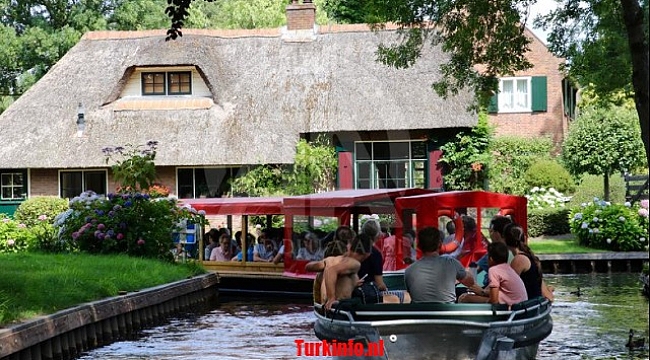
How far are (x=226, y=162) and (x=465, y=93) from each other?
7769mm

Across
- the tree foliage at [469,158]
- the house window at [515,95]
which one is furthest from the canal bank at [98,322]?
the house window at [515,95]

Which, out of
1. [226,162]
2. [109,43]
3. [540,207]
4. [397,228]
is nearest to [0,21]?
[109,43]

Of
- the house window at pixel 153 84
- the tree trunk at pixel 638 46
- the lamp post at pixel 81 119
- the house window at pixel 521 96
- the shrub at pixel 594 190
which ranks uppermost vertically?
the house window at pixel 153 84

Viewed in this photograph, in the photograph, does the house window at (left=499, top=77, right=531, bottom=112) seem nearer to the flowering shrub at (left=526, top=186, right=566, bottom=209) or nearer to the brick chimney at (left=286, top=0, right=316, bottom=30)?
the flowering shrub at (left=526, top=186, right=566, bottom=209)

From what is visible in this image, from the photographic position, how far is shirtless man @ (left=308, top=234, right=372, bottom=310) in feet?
37.7

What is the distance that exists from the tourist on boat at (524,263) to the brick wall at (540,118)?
25460 mm

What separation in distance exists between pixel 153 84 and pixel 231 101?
3073 mm

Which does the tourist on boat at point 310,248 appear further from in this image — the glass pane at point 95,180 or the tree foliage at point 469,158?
the glass pane at point 95,180

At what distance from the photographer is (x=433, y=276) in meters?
11.1

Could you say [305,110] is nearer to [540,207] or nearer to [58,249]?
[540,207]

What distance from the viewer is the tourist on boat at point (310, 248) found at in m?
21.8

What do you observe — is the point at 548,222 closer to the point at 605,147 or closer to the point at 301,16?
the point at 605,147

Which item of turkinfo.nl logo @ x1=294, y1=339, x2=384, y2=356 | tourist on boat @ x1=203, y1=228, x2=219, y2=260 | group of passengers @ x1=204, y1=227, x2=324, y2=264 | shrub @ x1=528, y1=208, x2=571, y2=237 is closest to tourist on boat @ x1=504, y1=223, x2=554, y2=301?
turkinfo.nl logo @ x1=294, y1=339, x2=384, y2=356

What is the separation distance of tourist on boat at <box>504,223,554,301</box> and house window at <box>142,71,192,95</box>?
2595cm
